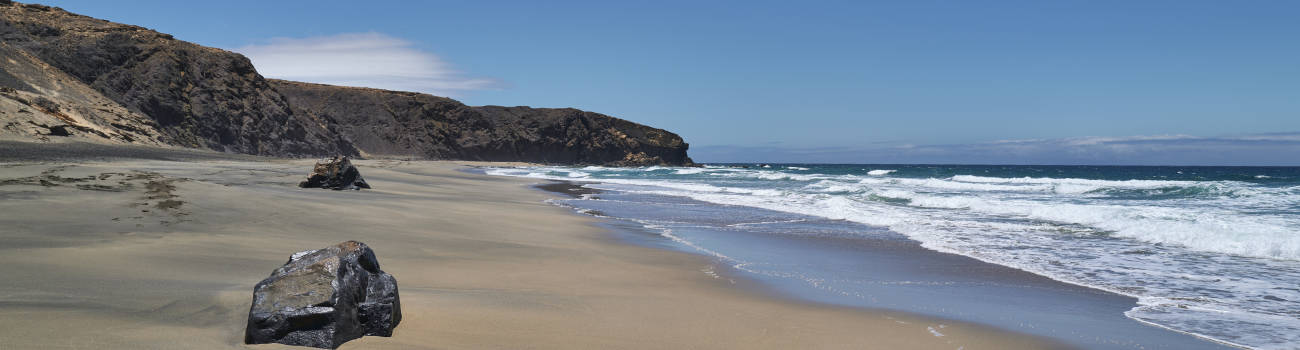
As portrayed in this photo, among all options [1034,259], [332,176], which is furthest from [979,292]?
Result: [332,176]

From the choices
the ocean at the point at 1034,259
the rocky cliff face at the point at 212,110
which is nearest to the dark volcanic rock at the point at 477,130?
the rocky cliff face at the point at 212,110

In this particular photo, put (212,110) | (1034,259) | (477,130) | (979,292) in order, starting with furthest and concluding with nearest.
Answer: (477,130)
(212,110)
(1034,259)
(979,292)

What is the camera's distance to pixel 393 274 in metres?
4.95

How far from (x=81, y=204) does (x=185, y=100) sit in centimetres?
4373

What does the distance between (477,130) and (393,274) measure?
87.3 meters

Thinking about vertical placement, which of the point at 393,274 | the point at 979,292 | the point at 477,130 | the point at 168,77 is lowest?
the point at 979,292

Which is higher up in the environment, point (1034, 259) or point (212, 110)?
point (212, 110)

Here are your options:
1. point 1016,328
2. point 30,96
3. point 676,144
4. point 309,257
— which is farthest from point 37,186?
point 676,144

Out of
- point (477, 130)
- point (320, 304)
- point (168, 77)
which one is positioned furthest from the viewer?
point (477, 130)

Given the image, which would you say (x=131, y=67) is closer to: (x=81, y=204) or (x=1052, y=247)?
(x=81, y=204)

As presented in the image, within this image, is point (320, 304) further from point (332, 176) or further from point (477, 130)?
point (477, 130)

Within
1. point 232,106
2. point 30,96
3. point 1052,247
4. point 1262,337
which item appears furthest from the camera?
point 232,106

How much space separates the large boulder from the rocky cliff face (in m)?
20.3

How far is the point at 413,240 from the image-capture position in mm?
6832
